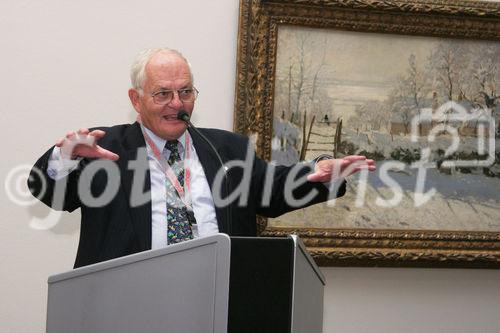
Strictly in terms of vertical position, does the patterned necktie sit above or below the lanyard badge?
below

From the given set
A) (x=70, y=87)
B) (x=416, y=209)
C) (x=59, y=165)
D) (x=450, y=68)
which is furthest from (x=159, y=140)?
(x=450, y=68)

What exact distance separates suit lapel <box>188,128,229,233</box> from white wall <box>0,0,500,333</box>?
87 cm

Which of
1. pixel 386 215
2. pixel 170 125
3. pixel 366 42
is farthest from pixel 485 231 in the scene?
pixel 170 125

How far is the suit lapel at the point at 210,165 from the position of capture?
266 cm

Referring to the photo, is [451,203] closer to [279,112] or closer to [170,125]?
[279,112]

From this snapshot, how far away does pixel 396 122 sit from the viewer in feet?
13.0

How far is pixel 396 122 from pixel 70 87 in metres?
1.56

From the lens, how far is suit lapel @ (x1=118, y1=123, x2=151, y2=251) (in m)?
2.54

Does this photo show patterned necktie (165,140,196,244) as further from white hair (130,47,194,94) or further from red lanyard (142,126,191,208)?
white hair (130,47,194,94)

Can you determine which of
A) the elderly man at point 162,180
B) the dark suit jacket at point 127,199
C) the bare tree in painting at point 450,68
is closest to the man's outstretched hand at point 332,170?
the elderly man at point 162,180

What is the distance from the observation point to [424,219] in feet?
13.0

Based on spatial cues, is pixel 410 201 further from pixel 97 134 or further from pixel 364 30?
pixel 97 134

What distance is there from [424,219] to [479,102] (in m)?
0.66

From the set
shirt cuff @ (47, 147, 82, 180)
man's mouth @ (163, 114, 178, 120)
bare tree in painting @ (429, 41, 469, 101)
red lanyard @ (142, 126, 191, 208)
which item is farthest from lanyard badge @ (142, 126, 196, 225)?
bare tree in painting @ (429, 41, 469, 101)
